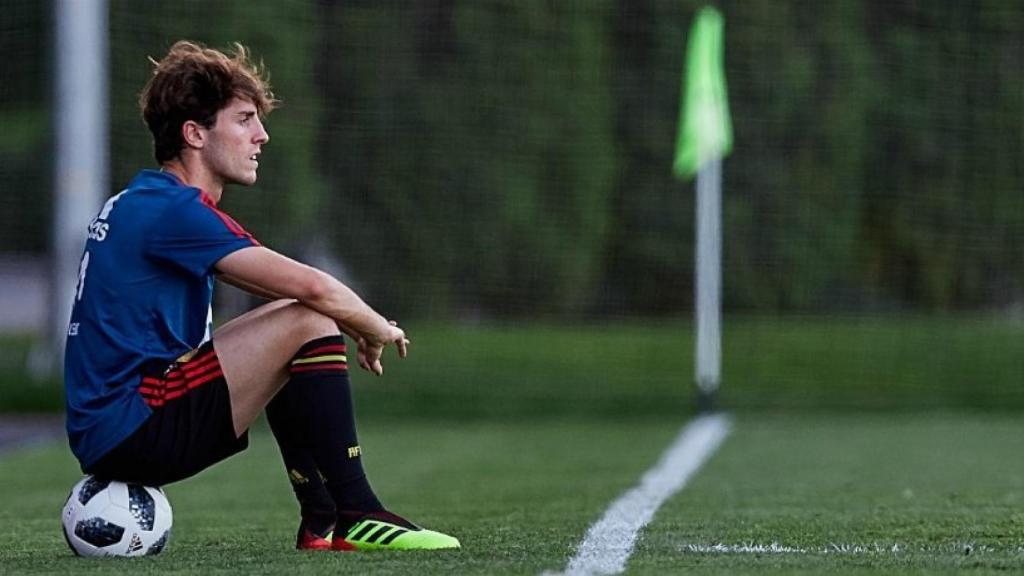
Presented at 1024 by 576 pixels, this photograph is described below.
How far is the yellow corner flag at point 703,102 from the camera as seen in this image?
1315cm

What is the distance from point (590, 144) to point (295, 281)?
10.5 metres

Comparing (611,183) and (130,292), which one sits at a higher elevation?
(130,292)

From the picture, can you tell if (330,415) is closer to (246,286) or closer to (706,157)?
(246,286)

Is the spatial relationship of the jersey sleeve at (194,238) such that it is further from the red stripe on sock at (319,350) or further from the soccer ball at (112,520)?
the soccer ball at (112,520)

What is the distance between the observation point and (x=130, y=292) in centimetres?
457

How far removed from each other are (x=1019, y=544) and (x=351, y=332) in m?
1.77

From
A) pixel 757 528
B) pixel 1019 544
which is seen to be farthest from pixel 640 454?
pixel 1019 544

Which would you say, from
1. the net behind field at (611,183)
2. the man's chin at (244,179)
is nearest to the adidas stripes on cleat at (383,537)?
the man's chin at (244,179)

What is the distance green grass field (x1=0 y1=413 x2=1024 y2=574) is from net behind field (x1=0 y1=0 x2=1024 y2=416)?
1991mm

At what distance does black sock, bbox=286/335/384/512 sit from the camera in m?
4.59

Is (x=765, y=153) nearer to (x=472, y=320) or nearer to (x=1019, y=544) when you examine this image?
(x=472, y=320)

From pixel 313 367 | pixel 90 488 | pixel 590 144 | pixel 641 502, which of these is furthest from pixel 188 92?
pixel 590 144

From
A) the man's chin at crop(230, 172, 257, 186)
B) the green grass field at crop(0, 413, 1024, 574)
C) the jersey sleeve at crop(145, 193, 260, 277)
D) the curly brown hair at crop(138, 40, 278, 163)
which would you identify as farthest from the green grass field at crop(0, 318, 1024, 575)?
the curly brown hair at crop(138, 40, 278, 163)

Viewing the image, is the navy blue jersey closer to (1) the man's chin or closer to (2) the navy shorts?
(2) the navy shorts
